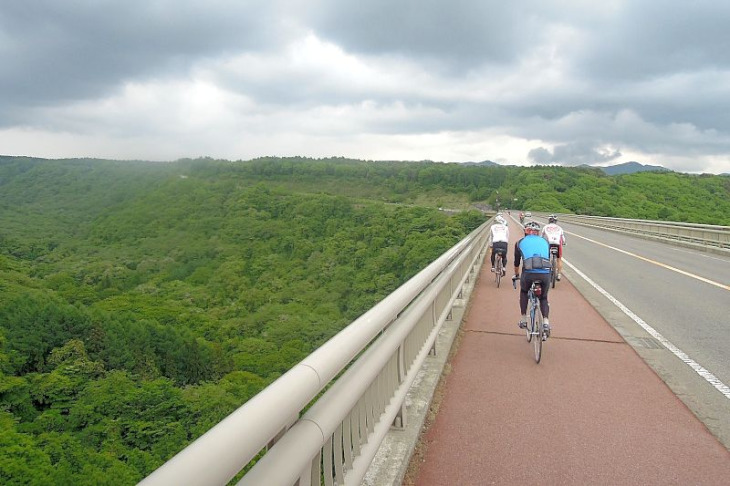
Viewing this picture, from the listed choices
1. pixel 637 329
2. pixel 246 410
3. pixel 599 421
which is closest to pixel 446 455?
pixel 599 421

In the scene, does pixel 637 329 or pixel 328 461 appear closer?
pixel 328 461

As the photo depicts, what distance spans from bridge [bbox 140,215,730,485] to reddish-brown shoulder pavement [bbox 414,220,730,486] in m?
0.02

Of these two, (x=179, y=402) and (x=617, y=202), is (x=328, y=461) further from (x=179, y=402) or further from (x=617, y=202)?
(x=617, y=202)

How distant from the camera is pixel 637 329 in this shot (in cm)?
781

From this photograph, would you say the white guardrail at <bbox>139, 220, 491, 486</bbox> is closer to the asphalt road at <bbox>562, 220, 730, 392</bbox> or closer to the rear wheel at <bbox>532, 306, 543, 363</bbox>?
the rear wheel at <bbox>532, 306, 543, 363</bbox>

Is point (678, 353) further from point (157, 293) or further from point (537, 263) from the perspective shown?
point (157, 293)

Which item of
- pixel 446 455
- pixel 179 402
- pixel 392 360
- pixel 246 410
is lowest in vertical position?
pixel 179 402

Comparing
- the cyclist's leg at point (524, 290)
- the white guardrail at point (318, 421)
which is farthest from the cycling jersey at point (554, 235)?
the white guardrail at point (318, 421)

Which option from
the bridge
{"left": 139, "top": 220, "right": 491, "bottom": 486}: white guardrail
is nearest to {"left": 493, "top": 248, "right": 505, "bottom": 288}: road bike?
the bridge

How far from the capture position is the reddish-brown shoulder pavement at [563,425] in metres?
3.46

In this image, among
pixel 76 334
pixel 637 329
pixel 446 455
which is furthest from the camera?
pixel 76 334

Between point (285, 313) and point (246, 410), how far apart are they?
7713 cm

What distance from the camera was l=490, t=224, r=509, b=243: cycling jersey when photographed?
506 inches

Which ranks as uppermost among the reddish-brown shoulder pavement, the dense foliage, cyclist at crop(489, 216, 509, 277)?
cyclist at crop(489, 216, 509, 277)
